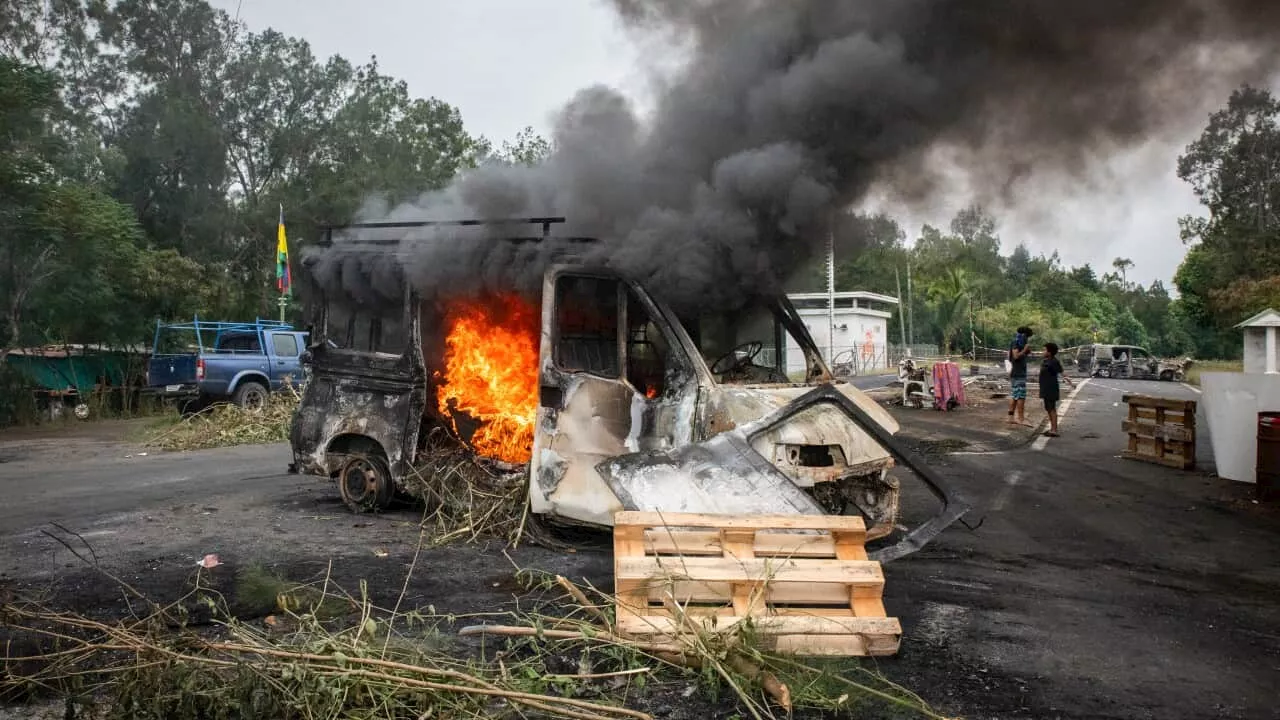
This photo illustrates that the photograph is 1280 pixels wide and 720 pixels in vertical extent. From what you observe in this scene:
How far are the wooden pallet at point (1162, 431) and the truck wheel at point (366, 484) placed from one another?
924 cm

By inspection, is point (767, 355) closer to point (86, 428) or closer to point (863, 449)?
point (863, 449)

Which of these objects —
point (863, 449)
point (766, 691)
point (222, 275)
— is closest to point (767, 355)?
point (863, 449)

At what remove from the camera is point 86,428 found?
16.5 meters

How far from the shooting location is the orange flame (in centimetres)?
688

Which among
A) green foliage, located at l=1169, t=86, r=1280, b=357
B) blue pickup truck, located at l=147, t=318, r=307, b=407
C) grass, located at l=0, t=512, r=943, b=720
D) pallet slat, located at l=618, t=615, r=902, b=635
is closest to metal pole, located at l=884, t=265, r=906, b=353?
green foliage, located at l=1169, t=86, r=1280, b=357

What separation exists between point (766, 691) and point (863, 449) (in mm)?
1920

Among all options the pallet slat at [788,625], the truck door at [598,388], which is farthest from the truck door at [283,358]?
the pallet slat at [788,625]

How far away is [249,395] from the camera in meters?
16.5

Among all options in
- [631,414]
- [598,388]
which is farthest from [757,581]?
[598,388]

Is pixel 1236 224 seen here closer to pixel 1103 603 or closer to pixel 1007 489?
pixel 1007 489

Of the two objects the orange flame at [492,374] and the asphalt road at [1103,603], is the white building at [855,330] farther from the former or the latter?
the orange flame at [492,374]

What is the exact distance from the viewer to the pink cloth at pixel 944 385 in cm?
1834

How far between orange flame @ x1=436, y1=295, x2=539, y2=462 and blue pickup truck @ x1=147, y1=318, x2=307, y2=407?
10.2 m

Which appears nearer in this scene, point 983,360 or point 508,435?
point 508,435
